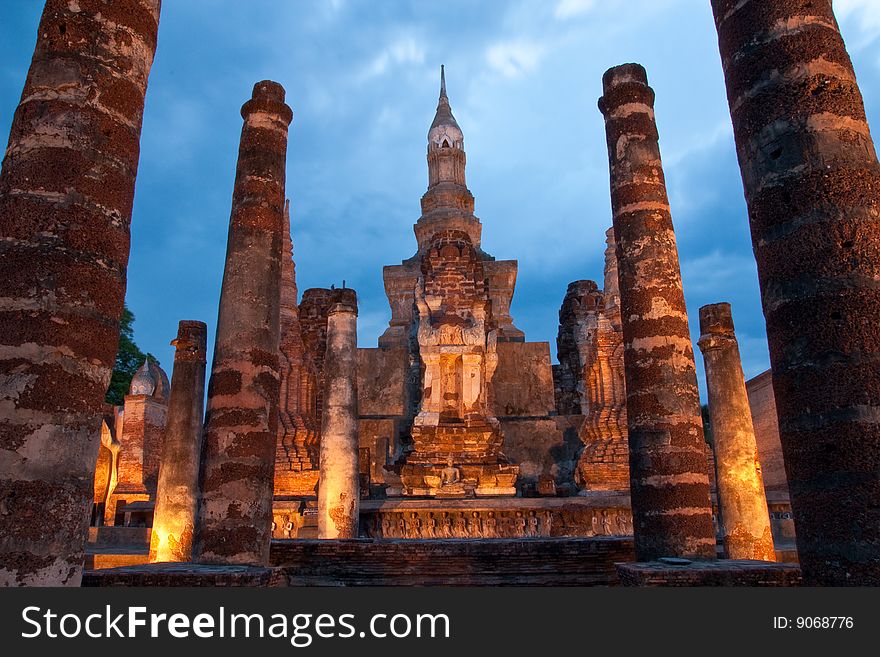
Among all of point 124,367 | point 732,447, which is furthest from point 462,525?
point 124,367

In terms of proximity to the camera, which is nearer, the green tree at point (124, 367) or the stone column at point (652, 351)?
the stone column at point (652, 351)

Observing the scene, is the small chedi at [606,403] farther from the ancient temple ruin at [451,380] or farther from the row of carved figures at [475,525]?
the row of carved figures at [475,525]

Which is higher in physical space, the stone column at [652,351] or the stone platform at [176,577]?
the stone column at [652,351]

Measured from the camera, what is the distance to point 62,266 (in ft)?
16.4

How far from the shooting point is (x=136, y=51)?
591 centimetres

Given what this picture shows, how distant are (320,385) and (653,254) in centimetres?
1310

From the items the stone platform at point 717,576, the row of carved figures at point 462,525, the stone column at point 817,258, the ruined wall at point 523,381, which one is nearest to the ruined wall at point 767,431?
the ruined wall at point 523,381

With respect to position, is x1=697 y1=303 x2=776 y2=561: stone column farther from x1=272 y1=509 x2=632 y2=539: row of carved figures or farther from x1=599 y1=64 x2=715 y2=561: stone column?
x1=272 y1=509 x2=632 y2=539: row of carved figures

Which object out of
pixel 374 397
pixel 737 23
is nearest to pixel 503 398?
pixel 374 397

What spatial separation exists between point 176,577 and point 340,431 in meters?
7.42

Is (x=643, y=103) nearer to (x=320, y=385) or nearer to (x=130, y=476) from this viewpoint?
(x=320, y=385)

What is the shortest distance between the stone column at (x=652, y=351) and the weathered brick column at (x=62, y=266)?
611 cm

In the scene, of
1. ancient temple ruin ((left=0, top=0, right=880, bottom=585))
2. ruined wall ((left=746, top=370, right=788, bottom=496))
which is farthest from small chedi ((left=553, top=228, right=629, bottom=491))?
ruined wall ((left=746, top=370, right=788, bottom=496))

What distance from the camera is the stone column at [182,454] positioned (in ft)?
40.3
